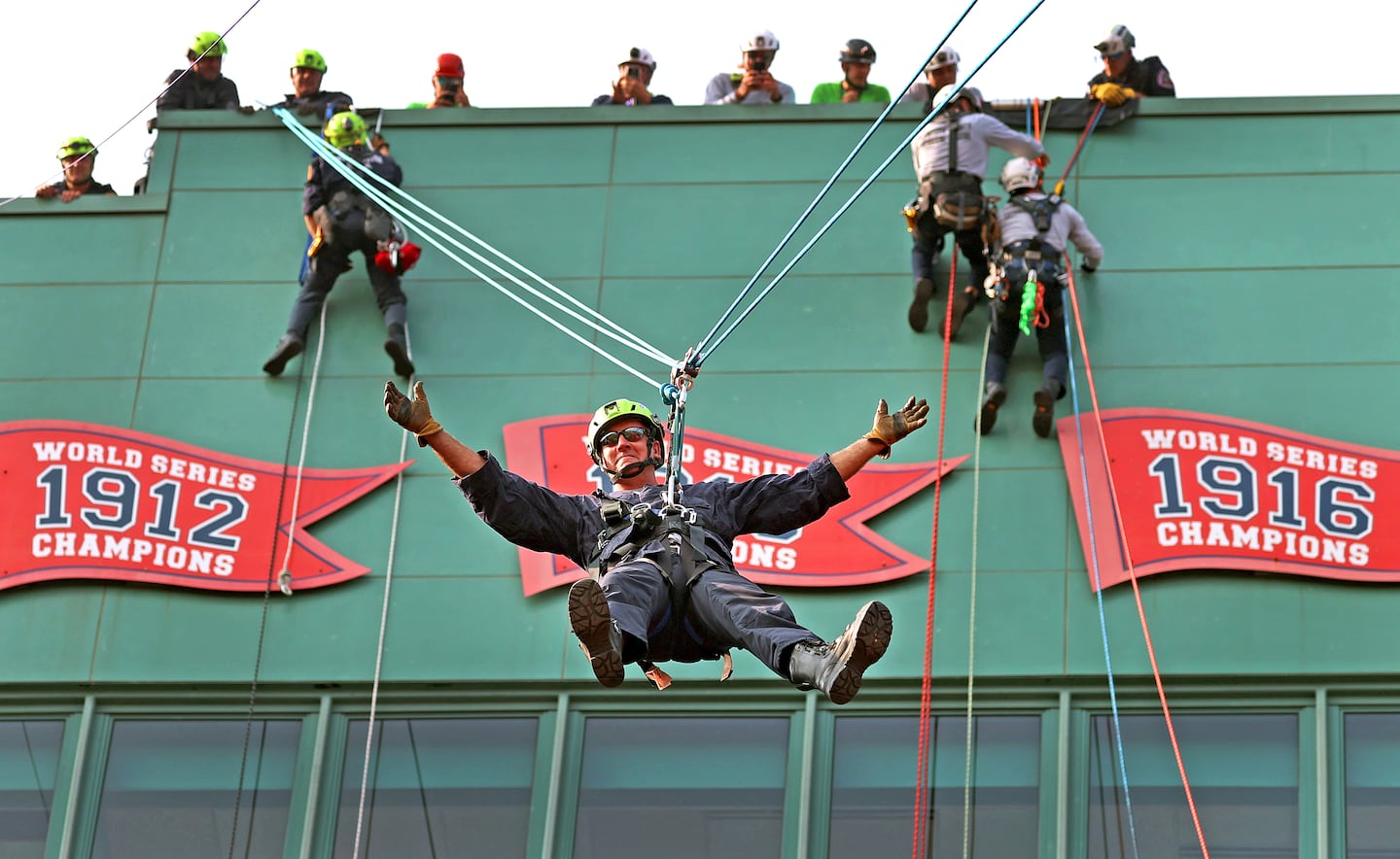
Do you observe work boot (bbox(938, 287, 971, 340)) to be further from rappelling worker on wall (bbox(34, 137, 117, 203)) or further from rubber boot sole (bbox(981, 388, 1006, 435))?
rappelling worker on wall (bbox(34, 137, 117, 203))

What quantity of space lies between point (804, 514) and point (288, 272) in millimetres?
7594

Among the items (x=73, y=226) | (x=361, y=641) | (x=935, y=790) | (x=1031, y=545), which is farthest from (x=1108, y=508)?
(x=73, y=226)

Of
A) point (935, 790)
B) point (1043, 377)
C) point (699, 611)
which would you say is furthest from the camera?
point (1043, 377)

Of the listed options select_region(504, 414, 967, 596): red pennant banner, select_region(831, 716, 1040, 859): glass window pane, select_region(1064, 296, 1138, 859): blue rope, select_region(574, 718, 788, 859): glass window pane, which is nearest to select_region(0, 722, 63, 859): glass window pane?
select_region(504, 414, 967, 596): red pennant banner

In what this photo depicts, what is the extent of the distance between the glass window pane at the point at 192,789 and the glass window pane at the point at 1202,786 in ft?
16.6

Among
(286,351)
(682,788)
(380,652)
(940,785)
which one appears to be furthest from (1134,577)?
Result: (286,351)

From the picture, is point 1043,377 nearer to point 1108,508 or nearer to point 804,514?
point 1108,508

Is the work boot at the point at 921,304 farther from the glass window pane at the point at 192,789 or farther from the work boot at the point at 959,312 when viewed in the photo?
the glass window pane at the point at 192,789

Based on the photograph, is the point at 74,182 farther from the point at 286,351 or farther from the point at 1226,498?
the point at 1226,498

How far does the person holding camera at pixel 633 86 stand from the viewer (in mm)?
18422

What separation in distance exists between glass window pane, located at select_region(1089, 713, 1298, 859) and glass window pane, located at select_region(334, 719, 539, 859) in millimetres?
3523

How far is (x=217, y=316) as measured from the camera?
58.5 ft

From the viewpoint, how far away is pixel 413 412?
1070 centimetres

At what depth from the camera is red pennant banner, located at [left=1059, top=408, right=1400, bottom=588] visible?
15938 mm
